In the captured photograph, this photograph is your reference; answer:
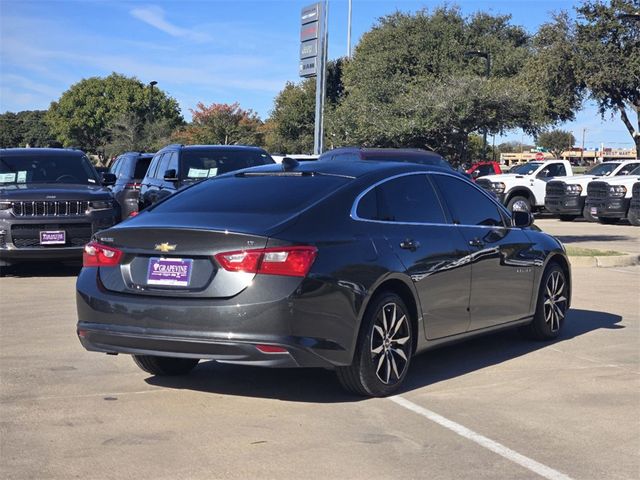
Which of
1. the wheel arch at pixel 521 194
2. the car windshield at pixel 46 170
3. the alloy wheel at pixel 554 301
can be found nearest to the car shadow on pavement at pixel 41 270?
the car windshield at pixel 46 170

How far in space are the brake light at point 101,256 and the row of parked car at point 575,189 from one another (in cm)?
1955

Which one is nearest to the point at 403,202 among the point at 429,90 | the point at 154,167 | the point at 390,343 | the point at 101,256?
the point at 390,343

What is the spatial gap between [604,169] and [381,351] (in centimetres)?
2564

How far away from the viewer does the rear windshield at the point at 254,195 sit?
6113mm

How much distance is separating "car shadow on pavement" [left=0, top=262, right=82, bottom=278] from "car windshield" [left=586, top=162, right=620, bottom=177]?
20.0 meters

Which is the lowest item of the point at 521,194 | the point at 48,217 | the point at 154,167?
the point at 48,217

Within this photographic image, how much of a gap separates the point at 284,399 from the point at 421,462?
1.55 metres

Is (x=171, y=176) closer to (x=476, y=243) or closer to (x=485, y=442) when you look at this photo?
(x=476, y=243)

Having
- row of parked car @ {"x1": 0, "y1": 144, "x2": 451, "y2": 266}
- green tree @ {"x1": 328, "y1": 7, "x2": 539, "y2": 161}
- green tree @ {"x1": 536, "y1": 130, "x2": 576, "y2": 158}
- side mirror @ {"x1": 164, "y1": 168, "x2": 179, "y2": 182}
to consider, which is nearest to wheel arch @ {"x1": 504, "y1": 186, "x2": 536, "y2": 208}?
green tree @ {"x1": 328, "y1": 7, "x2": 539, "y2": 161}

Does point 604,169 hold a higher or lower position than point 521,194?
higher

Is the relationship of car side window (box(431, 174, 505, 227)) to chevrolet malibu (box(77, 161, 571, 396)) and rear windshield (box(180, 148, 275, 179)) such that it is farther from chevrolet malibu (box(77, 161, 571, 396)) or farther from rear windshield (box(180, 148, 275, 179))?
rear windshield (box(180, 148, 275, 179))

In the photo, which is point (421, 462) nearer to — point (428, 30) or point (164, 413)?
point (164, 413)

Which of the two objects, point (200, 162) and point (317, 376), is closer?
point (317, 376)

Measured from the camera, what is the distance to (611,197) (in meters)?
26.6
